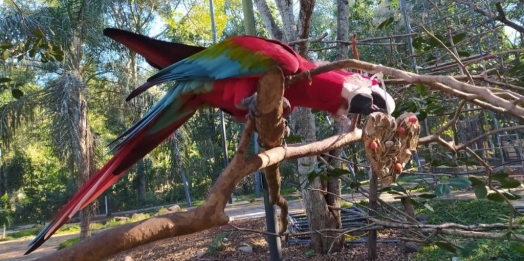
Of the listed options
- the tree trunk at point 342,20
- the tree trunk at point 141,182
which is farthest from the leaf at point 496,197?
the tree trunk at point 141,182

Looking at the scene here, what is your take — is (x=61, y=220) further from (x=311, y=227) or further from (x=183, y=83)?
(x=311, y=227)

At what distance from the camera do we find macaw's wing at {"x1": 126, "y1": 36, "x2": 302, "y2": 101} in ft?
3.50

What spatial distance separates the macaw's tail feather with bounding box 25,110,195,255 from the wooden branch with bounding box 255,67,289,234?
0.89 ft

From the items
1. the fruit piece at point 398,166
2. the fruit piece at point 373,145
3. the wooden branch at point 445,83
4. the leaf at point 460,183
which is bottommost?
the leaf at point 460,183

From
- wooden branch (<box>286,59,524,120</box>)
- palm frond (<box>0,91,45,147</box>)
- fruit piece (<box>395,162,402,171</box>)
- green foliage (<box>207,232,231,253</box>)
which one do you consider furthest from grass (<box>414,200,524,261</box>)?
palm frond (<box>0,91,45,147</box>)

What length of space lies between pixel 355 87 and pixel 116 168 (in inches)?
23.2

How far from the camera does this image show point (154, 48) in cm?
125

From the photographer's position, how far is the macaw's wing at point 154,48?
1143 millimetres

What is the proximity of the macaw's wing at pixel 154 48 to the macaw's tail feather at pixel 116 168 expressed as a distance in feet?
0.74

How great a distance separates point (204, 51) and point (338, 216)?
7.35 ft

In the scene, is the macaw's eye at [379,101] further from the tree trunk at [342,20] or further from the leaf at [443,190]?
the tree trunk at [342,20]

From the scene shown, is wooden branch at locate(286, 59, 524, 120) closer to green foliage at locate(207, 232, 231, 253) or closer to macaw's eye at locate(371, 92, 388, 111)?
macaw's eye at locate(371, 92, 388, 111)

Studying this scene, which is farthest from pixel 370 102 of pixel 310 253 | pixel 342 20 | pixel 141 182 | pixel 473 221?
pixel 141 182

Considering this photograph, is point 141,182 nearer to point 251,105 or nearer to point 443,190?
point 251,105
